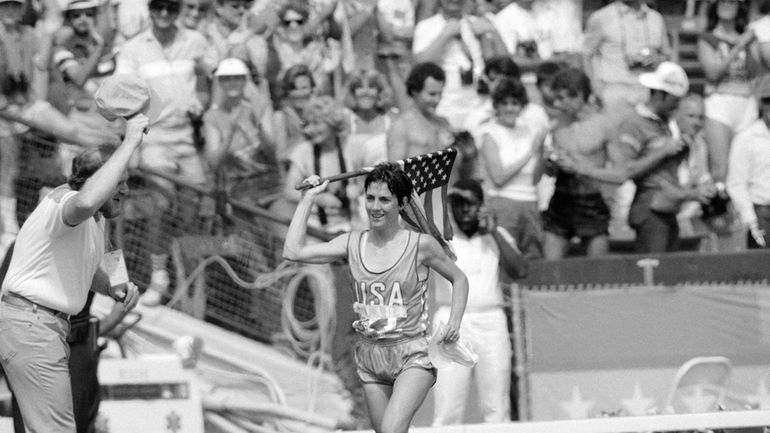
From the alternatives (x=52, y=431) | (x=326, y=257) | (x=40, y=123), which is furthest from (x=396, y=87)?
(x=52, y=431)

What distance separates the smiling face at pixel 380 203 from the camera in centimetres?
816

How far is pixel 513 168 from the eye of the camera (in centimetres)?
1105

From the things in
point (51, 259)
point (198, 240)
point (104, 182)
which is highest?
point (104, 182)

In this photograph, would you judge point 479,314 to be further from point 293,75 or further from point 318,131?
point 293,75

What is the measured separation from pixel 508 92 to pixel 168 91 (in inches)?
97.4

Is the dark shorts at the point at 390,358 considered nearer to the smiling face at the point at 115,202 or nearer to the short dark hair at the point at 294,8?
the smiling face at the point at 115,202

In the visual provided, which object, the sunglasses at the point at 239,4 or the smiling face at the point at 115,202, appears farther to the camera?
the sunglasses at the point at 239,4

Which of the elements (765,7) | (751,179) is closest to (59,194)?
(751,179)

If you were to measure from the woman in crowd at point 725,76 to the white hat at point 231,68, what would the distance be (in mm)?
3781

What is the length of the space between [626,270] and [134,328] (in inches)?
137

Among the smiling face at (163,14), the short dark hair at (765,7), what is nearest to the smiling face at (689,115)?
the short dark hair at (765,7)

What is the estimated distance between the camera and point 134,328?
10680 millimetres

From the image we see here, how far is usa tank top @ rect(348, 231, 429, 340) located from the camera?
8211 mm

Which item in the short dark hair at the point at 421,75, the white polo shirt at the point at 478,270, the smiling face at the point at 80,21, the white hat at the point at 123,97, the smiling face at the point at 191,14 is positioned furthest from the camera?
the smiling face at the point at 191,14
